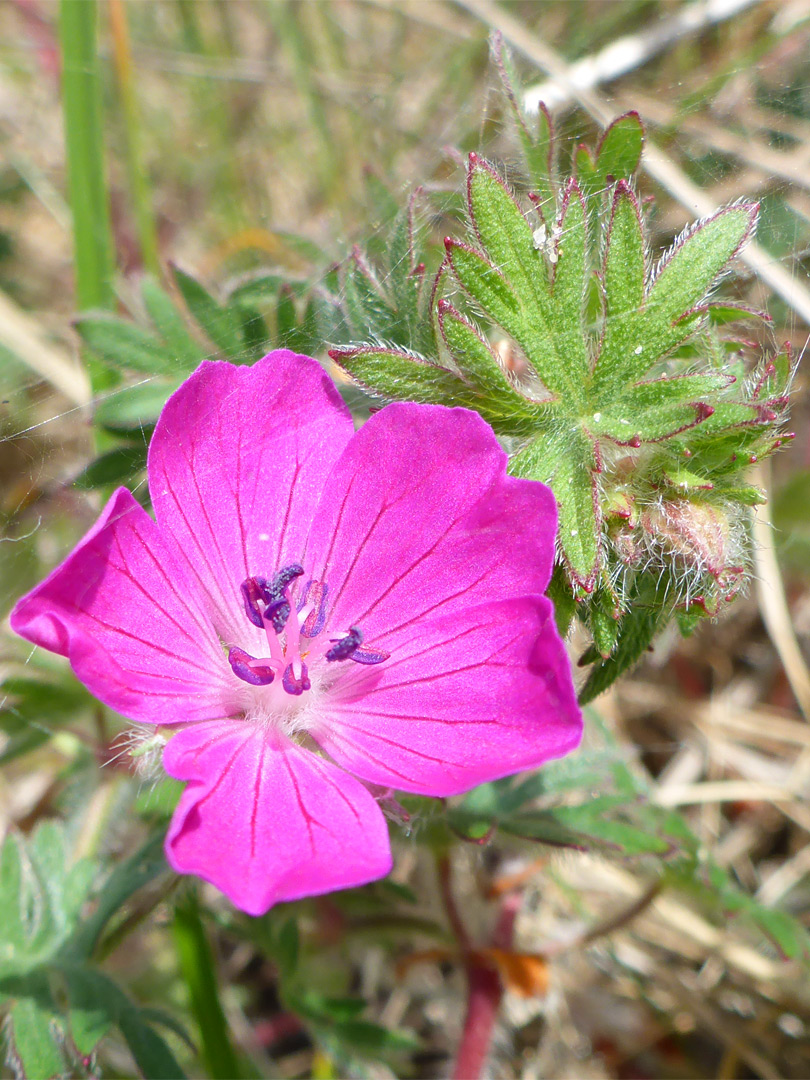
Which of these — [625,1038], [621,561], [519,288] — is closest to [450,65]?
[519,288]

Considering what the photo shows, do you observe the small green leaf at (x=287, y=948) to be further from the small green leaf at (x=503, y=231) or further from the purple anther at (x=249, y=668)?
the small green leaf at (x=503, y=231)

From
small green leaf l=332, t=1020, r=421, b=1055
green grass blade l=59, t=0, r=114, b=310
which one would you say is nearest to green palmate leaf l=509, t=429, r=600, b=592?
small green leaf l=332, t=1020, r=421, b=1055

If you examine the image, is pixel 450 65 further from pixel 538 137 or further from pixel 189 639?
pixel 189 639

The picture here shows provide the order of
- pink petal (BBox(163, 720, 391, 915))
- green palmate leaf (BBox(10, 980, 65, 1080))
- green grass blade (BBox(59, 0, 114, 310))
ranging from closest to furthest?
pink petal (BBox(163, 720, 391, 915)) < green palmate leaf (BBox(10, 980, 65, 1080)) < green grass blade (BBox(59, 0, 114, 310))

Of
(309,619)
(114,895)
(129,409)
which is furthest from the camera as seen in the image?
(129,409)

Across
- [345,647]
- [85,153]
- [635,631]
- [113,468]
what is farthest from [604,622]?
[85,153]

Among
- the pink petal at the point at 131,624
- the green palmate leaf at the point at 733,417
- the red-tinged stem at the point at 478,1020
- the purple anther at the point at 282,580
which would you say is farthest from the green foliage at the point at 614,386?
the red-tinged stem at the point at 478,1020

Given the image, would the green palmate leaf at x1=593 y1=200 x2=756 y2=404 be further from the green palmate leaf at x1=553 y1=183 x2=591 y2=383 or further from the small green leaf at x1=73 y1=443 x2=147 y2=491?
the small green leaf at x1=73 y1=443 x2=147 y2=491

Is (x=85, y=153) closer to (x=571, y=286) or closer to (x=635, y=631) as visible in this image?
(x=571, y=286)
